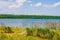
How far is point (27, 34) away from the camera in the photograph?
200 cm

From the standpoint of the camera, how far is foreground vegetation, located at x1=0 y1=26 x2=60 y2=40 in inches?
76.9

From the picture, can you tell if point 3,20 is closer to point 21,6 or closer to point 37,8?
point 21,6

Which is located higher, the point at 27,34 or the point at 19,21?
the point at 19,21

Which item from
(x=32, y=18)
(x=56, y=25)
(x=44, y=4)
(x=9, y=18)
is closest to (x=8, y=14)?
(x=9, y=18)

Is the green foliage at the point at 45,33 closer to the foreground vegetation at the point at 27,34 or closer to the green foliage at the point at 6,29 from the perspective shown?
the foreground vegetation at the point at 27,34

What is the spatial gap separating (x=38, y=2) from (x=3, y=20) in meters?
0.54

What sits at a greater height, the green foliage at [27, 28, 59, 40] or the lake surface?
the lake surface

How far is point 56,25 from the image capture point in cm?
205

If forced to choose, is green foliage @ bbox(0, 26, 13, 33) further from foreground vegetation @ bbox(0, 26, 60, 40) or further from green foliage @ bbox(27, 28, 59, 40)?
green foliage @ bbox(27, 28, 59, 40)

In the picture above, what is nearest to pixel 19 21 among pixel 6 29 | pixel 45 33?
pixel 6 29

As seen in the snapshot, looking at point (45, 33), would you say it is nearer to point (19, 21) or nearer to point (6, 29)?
point (19, 21)

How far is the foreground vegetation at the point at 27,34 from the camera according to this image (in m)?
1.95

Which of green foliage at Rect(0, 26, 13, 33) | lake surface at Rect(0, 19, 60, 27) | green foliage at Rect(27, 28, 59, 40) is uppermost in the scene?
lake surface at Rect(0, 19, 60, 27)

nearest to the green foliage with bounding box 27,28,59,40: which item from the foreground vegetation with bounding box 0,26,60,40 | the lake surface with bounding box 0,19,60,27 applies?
the foreground vegetation with bounding box 0,26,60,40
